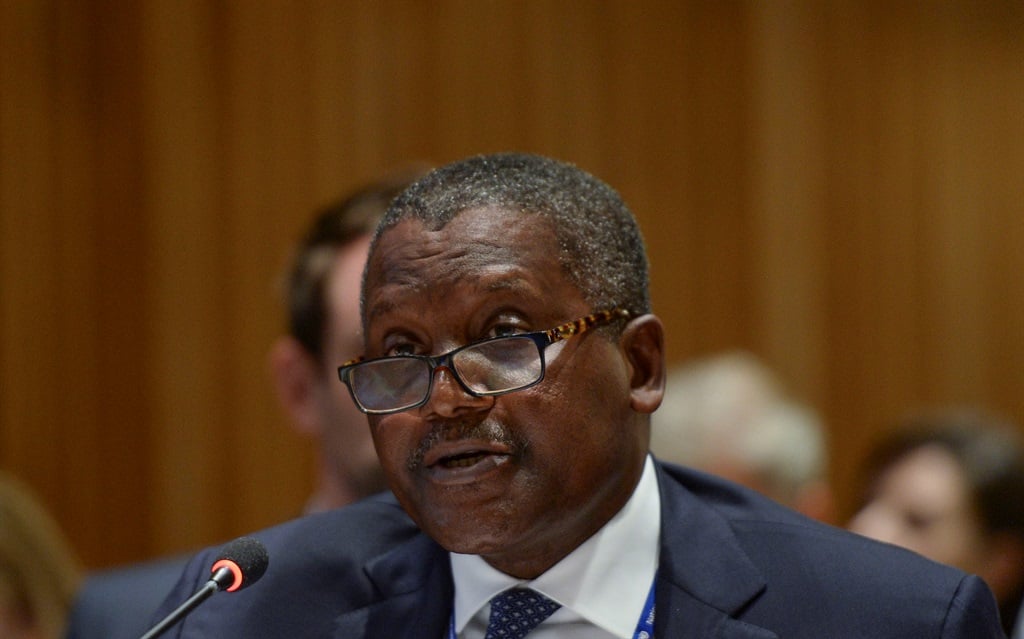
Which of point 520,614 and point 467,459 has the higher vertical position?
point 467,459

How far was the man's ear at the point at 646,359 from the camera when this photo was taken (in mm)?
1707

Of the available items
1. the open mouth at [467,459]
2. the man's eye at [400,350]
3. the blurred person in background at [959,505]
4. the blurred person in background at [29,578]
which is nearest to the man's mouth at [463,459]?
the open mouth at [467,459]

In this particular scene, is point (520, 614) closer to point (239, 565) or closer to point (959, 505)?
point (239, 565)

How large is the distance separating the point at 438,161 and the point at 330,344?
6.06 feet

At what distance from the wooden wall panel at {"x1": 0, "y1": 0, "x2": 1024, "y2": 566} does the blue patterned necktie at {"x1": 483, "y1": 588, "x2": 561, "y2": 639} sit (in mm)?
2453

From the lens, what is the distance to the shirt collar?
170 centimetres

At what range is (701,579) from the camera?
1712 millimetres

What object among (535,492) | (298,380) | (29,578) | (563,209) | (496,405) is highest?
(563,209)

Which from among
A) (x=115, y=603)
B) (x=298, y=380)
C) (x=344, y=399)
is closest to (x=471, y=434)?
(x=344, y=399)

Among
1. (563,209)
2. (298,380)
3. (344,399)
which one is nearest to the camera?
(563,209)

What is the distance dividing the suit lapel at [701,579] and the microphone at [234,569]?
0.51 meters

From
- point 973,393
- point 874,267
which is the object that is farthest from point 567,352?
point 973,393

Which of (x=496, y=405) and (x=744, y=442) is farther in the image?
(x=744, y=442)

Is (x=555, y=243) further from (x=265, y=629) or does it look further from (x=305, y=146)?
(x=305, y=146)
